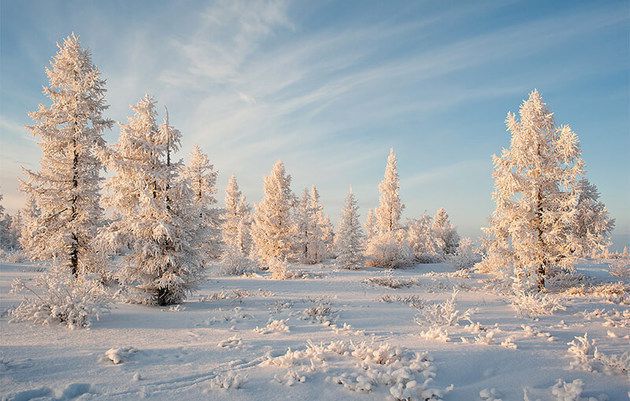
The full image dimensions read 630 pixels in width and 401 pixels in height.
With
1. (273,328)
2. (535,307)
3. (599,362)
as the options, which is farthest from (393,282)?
(599,362)

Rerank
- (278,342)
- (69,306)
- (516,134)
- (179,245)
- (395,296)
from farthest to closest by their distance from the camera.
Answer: (516,134) → (395,296) → (179,245) → (69,306) → (278,342)

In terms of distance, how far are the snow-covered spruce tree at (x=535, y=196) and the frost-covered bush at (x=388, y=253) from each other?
1347 centimetres

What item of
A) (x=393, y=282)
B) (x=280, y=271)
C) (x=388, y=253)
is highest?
(x=388, y=253)

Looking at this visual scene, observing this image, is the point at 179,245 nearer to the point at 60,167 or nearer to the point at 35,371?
the point at 35,371

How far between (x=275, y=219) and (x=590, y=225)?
26450 mm

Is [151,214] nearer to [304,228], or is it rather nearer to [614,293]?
[614,293]

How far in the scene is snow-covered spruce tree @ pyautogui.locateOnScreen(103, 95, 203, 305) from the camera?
11.7 meters

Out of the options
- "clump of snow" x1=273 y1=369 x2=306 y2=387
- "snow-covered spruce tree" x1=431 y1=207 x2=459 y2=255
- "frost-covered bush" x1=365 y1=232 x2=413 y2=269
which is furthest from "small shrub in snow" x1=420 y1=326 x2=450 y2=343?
"snow-covered spruce tree" x1=431 y1=207 x2=459 y2=255

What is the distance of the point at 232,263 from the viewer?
83.0 ft

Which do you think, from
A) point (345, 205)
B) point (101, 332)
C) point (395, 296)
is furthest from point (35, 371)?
point (345, 205)

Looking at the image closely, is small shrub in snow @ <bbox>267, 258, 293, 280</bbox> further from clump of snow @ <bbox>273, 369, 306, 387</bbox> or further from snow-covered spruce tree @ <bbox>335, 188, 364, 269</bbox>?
clump of snow @ <bbox>273, 369, 306, 387</bbox>

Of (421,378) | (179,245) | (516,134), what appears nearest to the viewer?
(421,378)

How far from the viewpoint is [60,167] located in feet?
53.8

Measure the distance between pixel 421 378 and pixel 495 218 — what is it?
1281cm
